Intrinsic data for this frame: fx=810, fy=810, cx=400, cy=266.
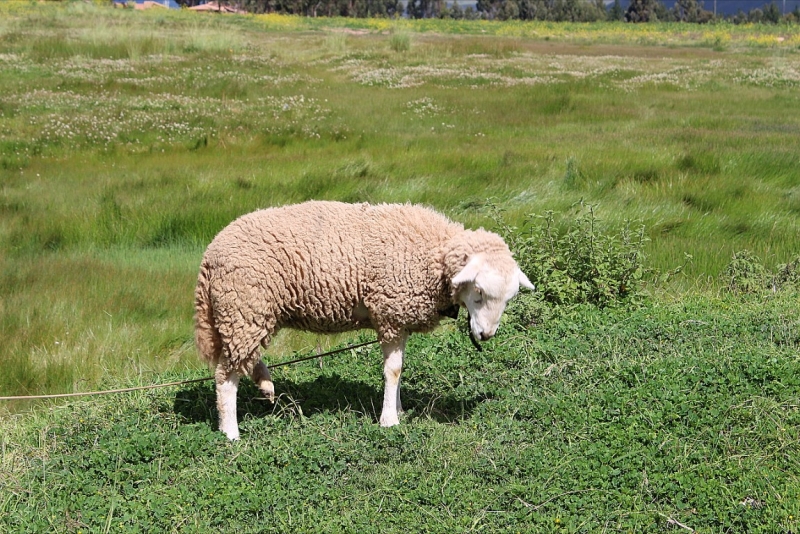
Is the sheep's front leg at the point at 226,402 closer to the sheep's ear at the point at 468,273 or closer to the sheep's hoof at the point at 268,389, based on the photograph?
the sheep's hoof at the point at 268,389

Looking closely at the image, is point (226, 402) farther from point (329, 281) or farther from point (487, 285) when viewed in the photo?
point (487, 285)

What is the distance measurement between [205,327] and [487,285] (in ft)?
7.58

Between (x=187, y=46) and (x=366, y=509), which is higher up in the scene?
(x=187, y=46)

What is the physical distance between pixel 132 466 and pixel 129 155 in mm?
11742

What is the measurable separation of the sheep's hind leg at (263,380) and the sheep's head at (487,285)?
189 centimetres

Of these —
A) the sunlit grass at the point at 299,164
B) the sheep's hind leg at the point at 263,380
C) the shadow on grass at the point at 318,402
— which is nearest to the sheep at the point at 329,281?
the sheep's hind leg at the point at 263,380

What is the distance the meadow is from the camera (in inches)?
211

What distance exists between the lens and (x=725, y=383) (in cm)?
643

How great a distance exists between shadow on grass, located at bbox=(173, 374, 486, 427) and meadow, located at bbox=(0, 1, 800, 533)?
3 centimetres

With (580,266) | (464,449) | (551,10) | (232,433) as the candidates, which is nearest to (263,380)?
(232,433)

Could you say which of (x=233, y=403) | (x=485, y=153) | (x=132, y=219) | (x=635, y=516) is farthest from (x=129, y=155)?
(x=635, y=516)

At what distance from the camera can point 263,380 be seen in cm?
677

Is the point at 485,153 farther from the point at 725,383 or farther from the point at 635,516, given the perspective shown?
the point at 635,516

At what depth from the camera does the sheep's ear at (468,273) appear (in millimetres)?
5715
